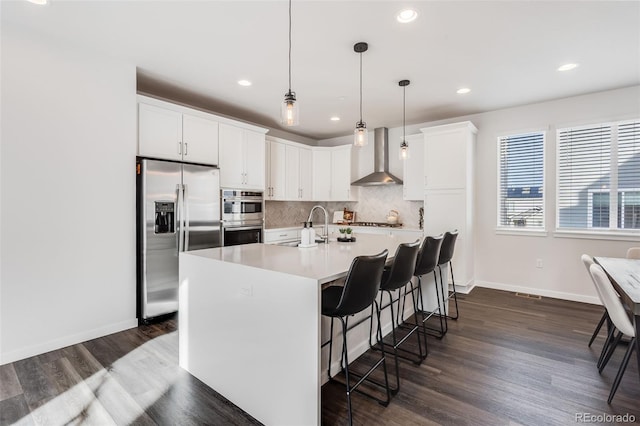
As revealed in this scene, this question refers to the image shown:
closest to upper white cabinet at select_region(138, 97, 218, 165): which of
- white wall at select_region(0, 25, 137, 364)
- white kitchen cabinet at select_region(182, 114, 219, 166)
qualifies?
white kitchen cabinet at select_region(182, 114, 219, 166)

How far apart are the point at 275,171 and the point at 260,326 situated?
3714 mm

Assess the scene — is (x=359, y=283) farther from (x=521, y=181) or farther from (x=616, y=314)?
(x=521, y=181)

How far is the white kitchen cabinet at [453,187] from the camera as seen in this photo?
174 inches

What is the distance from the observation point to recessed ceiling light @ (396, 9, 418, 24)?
88.0 inches

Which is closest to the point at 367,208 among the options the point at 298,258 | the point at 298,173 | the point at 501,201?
the point at 298,173

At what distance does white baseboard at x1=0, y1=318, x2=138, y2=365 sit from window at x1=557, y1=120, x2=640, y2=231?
5576 millimetres

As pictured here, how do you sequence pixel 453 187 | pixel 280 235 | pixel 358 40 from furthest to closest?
pixel 280 235
pixel 453 187
pixel 358 40

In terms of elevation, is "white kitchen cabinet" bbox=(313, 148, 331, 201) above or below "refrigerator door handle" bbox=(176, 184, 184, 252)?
above

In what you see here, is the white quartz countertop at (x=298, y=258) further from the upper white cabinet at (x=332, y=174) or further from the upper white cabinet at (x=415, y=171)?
the upper white cabinet at (x=332, y=174)

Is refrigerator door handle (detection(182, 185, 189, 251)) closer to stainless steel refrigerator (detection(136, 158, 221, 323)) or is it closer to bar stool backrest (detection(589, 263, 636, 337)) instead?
stainless steel refrigerator (detection(136, 158, 221, 323))

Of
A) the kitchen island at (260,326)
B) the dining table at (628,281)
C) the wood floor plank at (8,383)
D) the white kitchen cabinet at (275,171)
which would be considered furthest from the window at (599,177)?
the wood floor plank at (8,383)

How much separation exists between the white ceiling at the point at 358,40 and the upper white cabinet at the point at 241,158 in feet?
1.73

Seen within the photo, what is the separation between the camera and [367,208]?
6.03 meters

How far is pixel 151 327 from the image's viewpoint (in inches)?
126
